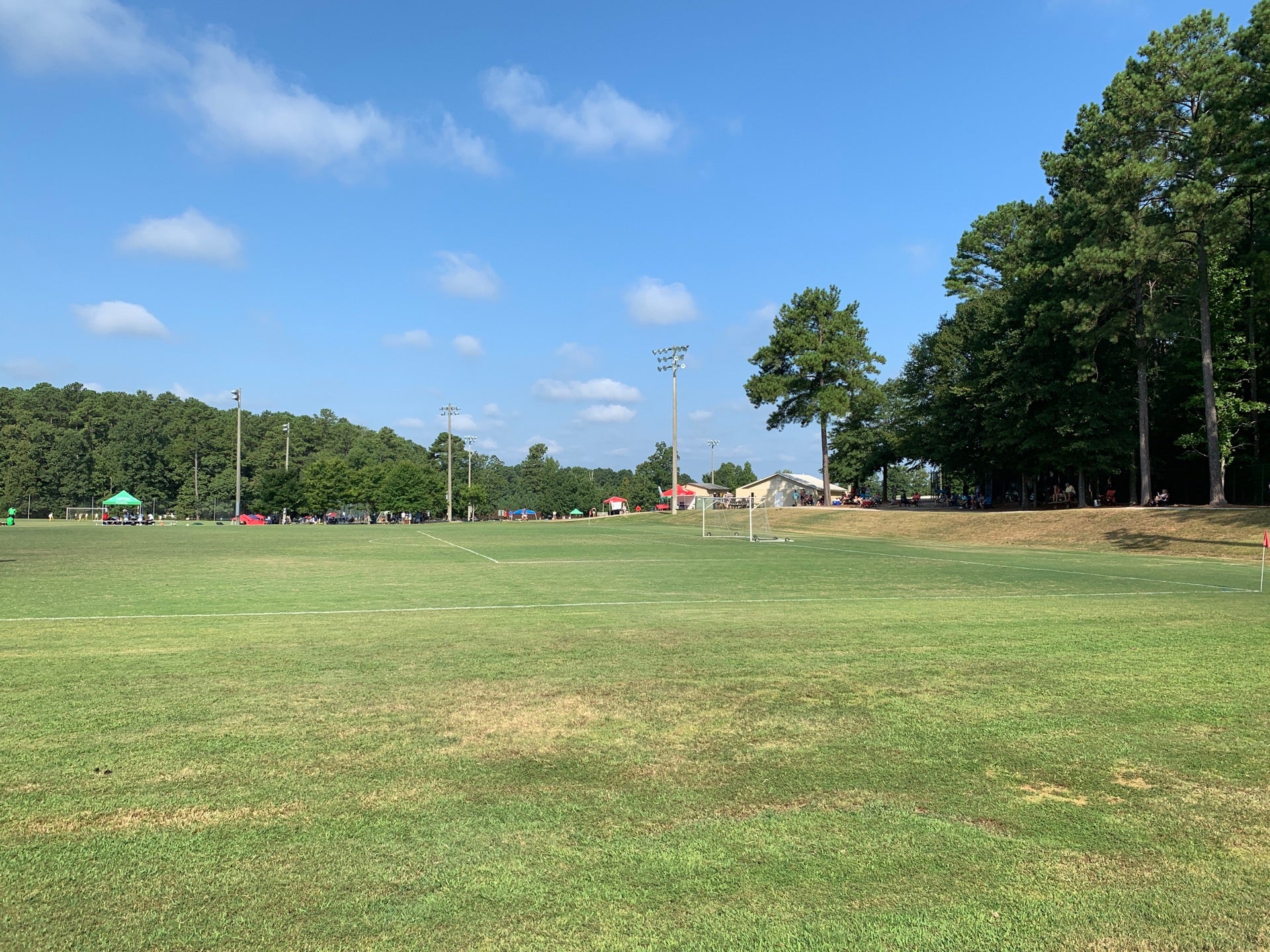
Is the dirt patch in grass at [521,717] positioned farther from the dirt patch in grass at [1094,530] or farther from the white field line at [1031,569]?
the dirt patch in grass at [1094,530]

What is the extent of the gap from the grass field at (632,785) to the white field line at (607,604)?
0.44 metres

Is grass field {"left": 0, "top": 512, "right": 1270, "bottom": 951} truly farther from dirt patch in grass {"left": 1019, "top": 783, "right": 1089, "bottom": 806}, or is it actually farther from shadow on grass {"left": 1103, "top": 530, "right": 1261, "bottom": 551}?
shadow on grass {"left": 1103, "top": 530, "right": 1261, "bottom": 551}

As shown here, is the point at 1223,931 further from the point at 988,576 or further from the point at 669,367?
the point at 669,367

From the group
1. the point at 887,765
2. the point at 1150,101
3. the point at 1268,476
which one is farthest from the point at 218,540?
the point at 1268,476

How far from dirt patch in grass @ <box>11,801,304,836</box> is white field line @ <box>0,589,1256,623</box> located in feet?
24.6

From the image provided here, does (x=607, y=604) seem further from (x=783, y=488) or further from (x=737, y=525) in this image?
(x=783, y=488)

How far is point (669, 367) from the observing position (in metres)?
68.8

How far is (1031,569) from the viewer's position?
67.8ft

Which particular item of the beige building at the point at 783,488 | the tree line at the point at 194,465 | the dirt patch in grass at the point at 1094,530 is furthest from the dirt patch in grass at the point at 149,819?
the beige building at the point at 783,488

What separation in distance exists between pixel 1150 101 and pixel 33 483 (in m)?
127

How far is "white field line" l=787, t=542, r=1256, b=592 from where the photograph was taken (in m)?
16.1

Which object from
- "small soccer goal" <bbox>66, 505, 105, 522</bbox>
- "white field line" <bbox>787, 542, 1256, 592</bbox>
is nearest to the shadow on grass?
"white field line" <bbox>787, 542, 1256, 592</bbox>

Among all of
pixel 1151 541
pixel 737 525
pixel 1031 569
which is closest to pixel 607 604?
pixel 1031 569

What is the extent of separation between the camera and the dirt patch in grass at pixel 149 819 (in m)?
3.58
